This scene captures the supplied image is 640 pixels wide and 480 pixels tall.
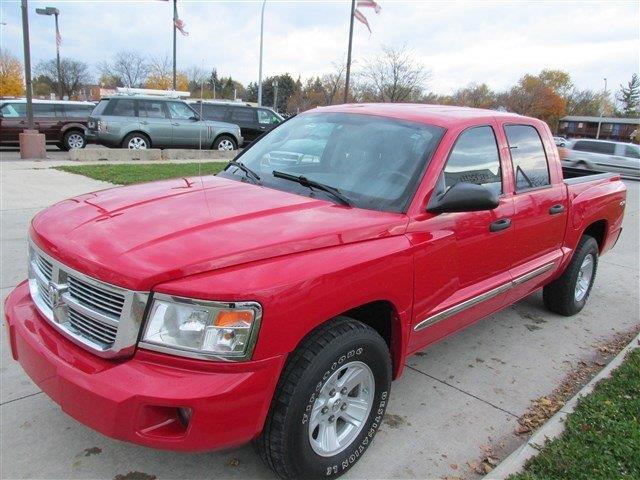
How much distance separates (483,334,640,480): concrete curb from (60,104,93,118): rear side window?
17555 millimetres

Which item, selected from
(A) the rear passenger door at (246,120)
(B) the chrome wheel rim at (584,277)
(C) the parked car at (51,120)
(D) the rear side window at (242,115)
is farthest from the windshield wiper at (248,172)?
(C) the parked car at (51,120)

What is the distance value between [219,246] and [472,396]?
2.23m

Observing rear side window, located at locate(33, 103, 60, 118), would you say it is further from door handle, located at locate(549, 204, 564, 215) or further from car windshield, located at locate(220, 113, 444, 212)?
door handle, located at locate(549, 204, 564, 215)

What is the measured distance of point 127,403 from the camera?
77.9 inches

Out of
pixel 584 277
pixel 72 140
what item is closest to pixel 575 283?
pixel 584 277

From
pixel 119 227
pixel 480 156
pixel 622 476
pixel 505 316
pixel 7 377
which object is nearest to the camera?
pixel 119 227

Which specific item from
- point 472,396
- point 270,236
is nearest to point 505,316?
point 472,396

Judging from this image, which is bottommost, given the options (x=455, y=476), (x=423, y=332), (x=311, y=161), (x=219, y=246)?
(x=455, y=476)

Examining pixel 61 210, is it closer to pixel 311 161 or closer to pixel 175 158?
pixel 311 161

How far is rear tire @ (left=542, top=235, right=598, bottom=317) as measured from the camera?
4.88 m

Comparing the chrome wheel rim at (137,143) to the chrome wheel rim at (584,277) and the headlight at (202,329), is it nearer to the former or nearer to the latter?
the chrome wheel rim at (584,277)

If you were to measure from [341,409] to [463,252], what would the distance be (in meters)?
1.23

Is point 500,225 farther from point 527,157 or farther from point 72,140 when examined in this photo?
point 72,140

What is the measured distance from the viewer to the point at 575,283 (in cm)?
499
